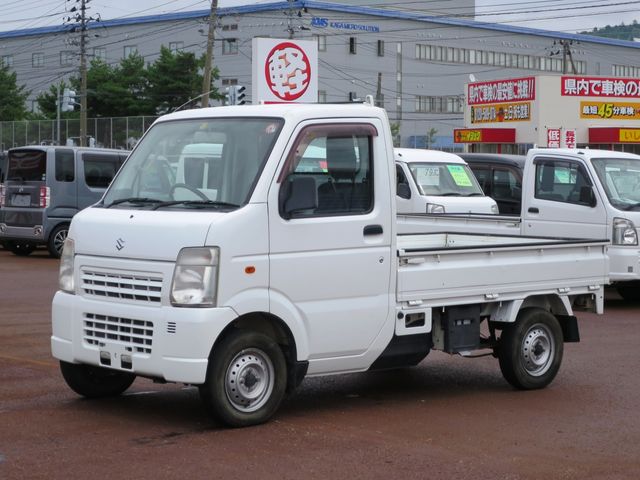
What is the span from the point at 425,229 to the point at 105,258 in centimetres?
722

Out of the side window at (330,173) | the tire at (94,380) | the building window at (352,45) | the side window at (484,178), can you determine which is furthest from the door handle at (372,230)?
the building window at (352,45)

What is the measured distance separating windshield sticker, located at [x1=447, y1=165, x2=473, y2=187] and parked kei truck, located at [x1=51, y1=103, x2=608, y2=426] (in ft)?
39.4

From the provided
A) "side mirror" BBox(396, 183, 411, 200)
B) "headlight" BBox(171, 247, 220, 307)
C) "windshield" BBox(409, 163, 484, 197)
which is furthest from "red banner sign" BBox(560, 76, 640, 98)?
"headlight" BBox(171, 247, 220, 307)

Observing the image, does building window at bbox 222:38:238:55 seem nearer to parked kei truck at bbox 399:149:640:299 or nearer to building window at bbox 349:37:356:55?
building window at bbox 349:37:356:55

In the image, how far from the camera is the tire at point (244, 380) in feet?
25.4

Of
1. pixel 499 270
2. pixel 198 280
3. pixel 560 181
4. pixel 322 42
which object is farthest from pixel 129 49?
pixel 198 280

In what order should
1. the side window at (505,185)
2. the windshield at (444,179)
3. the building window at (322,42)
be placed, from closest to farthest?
the windshield at (444,179)
the side window at (505,185)
the building window at (322,42)

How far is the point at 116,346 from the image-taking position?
7.95 metres

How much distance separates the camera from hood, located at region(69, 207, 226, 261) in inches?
303

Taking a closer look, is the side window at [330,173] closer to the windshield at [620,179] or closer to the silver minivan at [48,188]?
the windshield at [620,179]

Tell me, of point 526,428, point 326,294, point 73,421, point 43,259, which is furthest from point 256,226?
point 43,259

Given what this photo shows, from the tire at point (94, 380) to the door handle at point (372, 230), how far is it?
204cm

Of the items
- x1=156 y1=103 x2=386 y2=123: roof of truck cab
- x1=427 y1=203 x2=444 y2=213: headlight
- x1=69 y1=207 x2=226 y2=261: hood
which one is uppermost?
x1=156 y1=103 x2=386 y2=123: roof of truck cab

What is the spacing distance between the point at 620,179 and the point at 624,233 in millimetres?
1015
